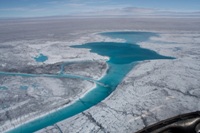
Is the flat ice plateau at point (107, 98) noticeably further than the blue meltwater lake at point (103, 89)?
No

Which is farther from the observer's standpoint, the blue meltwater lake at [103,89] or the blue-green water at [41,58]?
the blue-green water at [41,58]

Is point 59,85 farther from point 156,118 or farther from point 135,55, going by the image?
point 135,55

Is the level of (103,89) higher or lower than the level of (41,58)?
lower

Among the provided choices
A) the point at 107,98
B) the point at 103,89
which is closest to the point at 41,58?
the point at 103,89

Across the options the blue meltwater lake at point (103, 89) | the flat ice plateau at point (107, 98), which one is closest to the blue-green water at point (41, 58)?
the flat ice plateau at point (107, 98)

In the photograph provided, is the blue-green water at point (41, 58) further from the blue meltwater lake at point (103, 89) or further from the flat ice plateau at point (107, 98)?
the blue meltwater lake at point (103, 89)

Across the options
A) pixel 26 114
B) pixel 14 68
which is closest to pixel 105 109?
pixel 26 114

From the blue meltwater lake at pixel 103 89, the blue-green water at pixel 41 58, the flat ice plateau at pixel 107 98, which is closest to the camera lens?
the flat ice plateau at pixel 107 98

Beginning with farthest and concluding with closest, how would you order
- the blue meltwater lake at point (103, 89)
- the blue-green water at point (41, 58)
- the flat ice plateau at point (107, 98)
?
the blue-green water at point (41, 58)
the blue meltwater lake at point (103, 89)
the flat ice plateau at point (107, 98)

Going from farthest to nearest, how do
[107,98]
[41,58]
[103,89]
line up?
[41,58] → [103,89] → [107,98]

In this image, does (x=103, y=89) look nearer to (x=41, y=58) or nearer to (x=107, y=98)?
(x=107, y=98)

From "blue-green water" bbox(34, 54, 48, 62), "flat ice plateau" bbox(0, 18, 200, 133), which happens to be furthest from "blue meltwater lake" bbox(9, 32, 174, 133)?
"blue-green water" bbox(34, 54, 48, 62)
